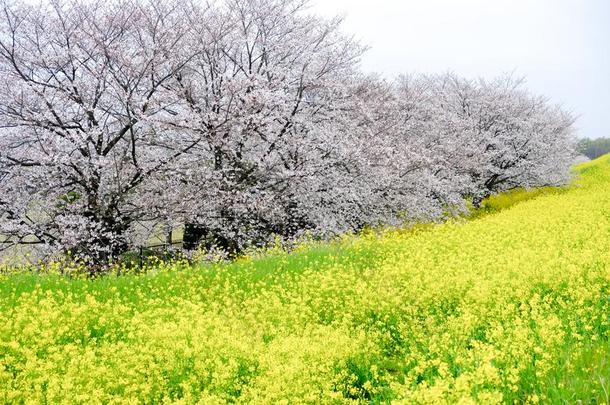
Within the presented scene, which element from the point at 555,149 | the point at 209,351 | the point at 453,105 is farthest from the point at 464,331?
the point at 555,149

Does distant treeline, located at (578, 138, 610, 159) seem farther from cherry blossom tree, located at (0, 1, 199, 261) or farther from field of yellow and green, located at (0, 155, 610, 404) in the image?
cherry blossom tree, located at (0, 1, 199, 261)

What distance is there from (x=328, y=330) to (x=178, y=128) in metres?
8.22

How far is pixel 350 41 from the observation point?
17.7 m

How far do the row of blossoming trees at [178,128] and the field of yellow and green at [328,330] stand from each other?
3274mm

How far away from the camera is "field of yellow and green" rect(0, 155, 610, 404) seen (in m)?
5.60

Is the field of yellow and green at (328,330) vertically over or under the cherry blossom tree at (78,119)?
under

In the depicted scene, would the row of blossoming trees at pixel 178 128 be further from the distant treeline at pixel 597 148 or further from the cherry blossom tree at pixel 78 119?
the distant treeline at pixel 597 148

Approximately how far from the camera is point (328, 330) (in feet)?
26.4

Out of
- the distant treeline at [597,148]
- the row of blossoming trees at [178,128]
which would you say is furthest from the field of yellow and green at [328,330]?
the distant treeline at [597,148]

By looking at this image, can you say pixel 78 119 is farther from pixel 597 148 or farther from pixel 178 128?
pixel 597 148

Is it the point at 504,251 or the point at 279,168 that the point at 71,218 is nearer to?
the point at 279,168

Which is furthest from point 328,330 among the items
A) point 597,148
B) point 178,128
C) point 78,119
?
point 597,148

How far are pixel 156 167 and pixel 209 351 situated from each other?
27.0ft

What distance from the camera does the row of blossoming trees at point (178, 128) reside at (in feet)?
44.8
